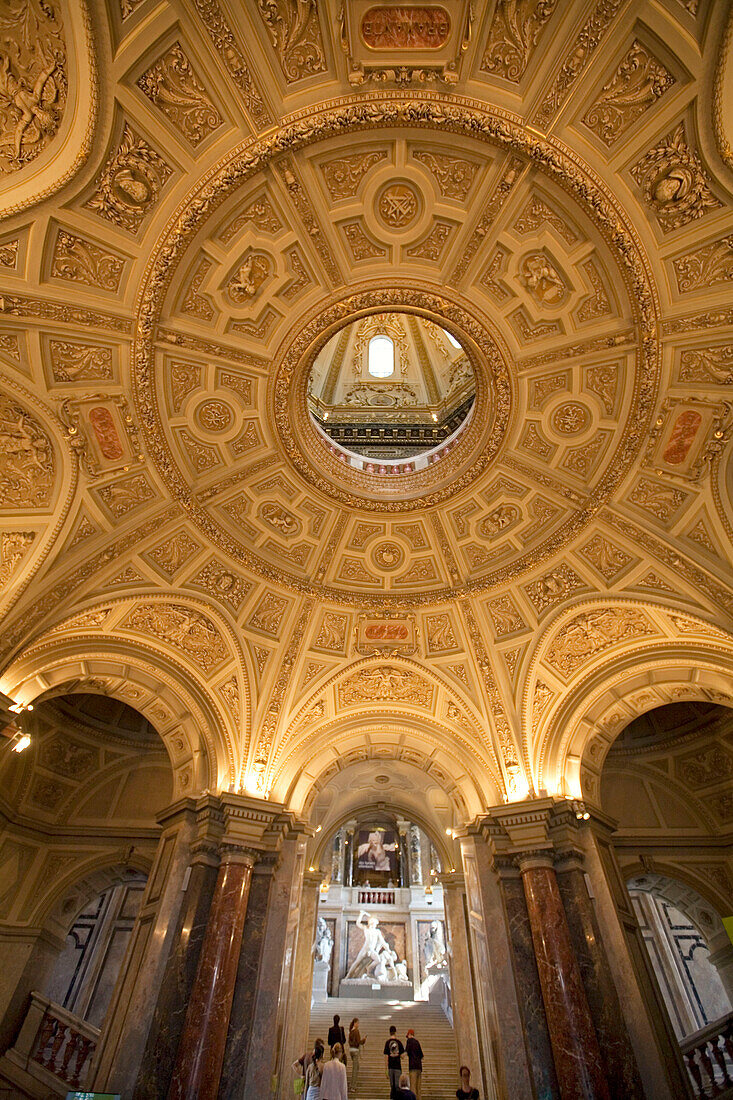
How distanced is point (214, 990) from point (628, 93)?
13.9 m

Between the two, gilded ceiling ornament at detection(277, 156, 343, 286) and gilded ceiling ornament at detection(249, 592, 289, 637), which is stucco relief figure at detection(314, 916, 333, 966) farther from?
gilded ceiling ornament at detection(277, 156, 343, 286)

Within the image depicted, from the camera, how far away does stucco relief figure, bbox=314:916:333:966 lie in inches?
888

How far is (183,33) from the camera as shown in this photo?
6309 millimetres

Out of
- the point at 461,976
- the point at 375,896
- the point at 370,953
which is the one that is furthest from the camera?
the point at 375,896

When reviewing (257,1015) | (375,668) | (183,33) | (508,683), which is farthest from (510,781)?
(183,33)

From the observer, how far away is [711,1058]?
10.9 meters

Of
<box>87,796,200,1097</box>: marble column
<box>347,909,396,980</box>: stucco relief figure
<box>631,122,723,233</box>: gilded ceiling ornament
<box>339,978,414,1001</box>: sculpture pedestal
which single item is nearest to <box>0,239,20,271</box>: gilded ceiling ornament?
<box>631,122,723,233</box>: gilded ceiling ornament

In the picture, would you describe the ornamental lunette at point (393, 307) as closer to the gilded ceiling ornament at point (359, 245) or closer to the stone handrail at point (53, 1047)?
the gilded ceiling ornament at point (359, 245)

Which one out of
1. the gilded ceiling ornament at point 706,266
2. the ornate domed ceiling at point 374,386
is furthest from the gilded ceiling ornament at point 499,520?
the gilded ceiling ornament at point 706,266

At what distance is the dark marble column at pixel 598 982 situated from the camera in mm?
8500

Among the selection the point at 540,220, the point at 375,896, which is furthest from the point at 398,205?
the point at 375,896

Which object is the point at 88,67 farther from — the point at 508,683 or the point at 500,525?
the point at 508,683

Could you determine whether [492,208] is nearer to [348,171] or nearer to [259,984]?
[348,171]

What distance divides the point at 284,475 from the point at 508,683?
6.71 meters
